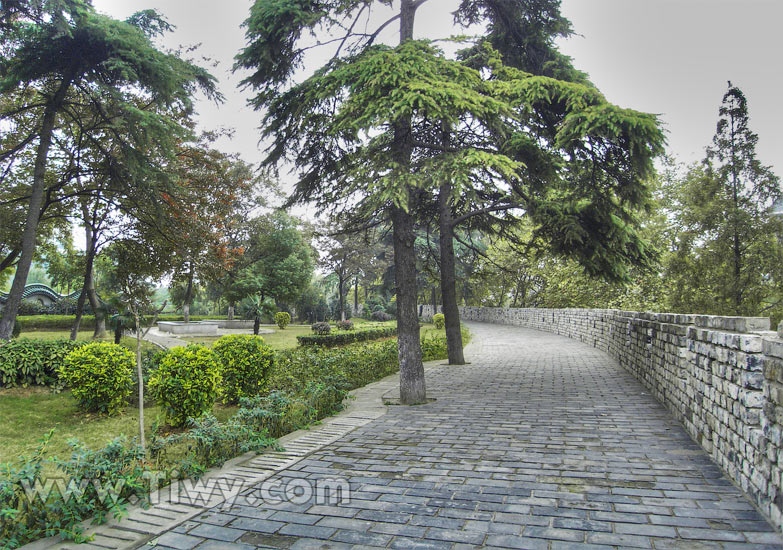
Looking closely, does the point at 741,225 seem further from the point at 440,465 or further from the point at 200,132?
the point at 200,132

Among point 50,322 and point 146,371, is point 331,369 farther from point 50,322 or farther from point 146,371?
point 50,322

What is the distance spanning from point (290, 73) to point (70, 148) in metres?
11.0

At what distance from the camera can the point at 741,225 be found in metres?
20.0

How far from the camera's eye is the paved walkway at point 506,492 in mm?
3178

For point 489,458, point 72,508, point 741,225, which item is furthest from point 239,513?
point 741,225

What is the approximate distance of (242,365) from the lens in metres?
8.33

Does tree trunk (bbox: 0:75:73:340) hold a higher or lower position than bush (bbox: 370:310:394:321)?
higher

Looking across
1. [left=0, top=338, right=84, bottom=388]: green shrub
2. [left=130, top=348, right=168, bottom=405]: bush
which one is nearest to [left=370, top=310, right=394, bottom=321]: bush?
[left=130, top=348, right=168, bottom=405]: bush

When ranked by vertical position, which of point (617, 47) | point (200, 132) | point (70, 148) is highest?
point (617, 47)

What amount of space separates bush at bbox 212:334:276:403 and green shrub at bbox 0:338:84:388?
312 centimetres

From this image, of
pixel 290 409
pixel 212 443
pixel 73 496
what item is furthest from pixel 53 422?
pixel 73 496

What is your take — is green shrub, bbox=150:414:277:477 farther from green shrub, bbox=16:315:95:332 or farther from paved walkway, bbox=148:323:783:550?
green shrub, bbox=16:315:95:332

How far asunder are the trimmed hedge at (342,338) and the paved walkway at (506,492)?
1110 centimetres

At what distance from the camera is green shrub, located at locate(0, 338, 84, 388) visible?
876 centimetres
